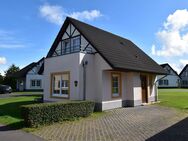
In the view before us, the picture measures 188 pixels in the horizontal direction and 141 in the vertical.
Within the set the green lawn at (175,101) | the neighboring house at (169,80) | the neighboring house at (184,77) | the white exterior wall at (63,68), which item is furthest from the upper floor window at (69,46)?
the neighboring house at (184,77)

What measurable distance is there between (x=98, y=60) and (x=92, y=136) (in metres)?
7.83

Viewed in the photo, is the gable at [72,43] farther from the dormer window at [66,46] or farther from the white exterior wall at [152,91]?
the white exterior wall at [152,91]

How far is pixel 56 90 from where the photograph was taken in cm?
1642

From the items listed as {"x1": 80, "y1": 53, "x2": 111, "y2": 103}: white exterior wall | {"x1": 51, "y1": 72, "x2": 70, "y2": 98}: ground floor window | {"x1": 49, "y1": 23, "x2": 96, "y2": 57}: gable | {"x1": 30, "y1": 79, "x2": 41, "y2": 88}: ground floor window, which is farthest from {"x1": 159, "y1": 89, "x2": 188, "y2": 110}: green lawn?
{"x1": 30, "y1": 79, "x2": 41, "y2": 88}: ground floor window

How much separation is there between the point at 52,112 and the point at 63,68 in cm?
598

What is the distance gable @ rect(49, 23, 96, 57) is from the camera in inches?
623

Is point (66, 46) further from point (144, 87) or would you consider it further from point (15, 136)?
point (15, 136)

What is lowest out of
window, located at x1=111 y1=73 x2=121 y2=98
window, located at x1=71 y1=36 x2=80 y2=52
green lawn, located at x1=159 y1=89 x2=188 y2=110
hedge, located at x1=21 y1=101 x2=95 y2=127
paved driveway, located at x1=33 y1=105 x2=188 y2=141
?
paved driveway, located at x1=33 y1=105 x2=188 y2=141

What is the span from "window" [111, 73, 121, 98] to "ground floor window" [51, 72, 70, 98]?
335 cm

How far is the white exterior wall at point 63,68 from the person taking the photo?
1427cm

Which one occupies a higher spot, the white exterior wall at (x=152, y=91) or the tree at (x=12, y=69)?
the tree at (x=12, y=69)

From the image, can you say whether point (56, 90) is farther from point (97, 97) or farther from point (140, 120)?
point (140, 120)

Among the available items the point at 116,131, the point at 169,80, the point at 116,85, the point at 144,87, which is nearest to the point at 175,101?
the point at 144,87

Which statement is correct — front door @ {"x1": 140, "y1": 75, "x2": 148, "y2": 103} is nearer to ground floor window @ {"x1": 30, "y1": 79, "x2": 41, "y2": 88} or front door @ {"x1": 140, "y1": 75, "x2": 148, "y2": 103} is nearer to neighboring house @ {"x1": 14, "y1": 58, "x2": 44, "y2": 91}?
neighboring house @ {"x1": 14, "y1": 58, "x2": 44, "y2": 91}
